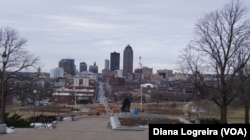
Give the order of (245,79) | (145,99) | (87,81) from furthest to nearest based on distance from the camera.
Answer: (87,81), (145,99), (245,79)

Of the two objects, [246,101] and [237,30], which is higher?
[237,30]

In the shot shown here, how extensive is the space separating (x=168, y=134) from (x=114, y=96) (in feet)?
490

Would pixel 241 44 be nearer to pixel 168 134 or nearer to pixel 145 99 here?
pixel 168 134

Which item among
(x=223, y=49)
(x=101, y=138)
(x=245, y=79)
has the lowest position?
(x=101, y=138)

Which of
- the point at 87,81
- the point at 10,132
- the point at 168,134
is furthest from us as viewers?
the point at 87,81

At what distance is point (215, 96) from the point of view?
43594 mm

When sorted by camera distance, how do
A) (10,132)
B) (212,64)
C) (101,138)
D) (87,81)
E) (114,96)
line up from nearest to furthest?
(101,138) → (10,132) → (212,64) → (114,96) → (87,81)

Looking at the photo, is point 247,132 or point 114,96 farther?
point 114,96

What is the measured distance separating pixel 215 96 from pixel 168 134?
35.5m

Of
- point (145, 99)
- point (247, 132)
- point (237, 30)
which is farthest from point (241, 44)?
point (145, 99)

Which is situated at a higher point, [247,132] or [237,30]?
[237,30]

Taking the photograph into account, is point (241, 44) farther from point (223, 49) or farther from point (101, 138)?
point (101, 138)

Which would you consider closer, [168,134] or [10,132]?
[168,134]

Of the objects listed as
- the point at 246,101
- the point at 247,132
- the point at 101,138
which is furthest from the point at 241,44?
the point at 247,132
